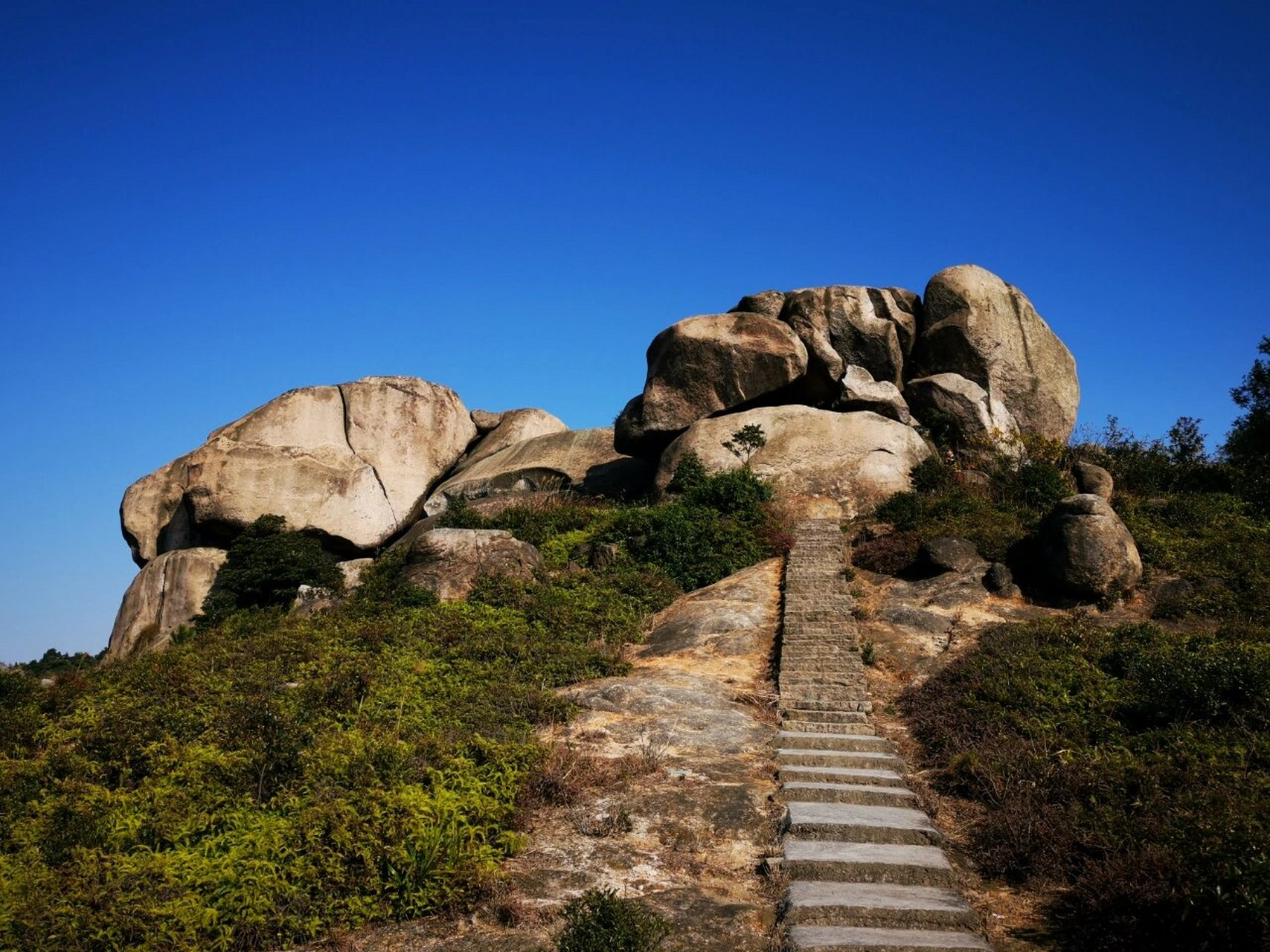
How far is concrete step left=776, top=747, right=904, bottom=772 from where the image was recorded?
11.0 metres

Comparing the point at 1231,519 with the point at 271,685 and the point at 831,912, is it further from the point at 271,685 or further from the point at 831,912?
the point at 271,685

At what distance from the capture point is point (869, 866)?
27.2 feet

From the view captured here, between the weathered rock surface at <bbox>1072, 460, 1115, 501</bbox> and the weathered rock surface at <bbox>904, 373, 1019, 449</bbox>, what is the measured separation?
312 centimetres

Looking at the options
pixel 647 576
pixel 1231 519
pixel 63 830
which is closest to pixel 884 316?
pixel 1231 519

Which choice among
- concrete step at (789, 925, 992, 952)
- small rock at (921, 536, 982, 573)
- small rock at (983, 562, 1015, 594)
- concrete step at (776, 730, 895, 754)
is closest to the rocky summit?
small rock at (921, 536, 982, 573)

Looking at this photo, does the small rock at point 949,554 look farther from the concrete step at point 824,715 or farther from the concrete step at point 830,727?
the concrete step at point 830,727

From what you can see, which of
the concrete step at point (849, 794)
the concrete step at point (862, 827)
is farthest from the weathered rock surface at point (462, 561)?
the concrete step at point (862, 827)

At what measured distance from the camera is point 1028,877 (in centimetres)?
832

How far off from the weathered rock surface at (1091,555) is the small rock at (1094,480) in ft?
18.4

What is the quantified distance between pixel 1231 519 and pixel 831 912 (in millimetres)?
17801

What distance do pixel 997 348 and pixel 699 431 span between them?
34.9 feet

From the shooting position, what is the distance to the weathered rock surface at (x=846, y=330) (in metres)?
27.9

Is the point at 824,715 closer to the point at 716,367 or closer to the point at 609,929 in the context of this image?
the point at 609,929

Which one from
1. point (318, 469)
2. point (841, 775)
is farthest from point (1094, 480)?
point (318, 469)
